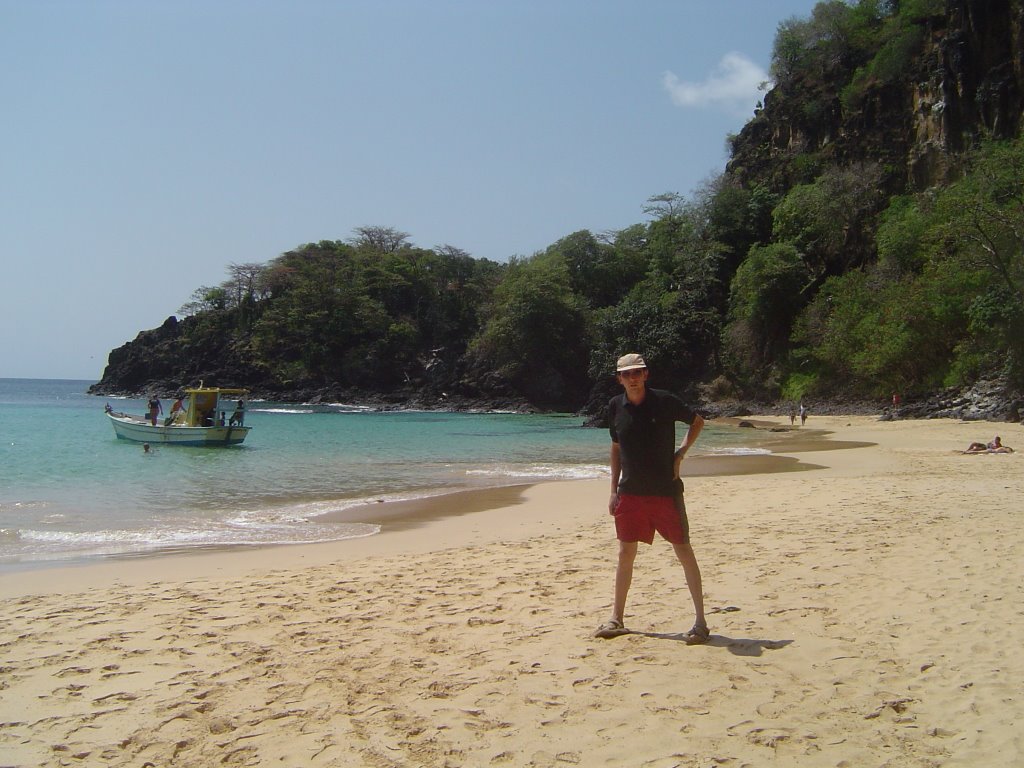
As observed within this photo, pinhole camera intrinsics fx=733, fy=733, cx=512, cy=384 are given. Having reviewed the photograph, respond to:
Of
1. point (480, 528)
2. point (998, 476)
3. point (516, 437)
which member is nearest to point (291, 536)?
point (480, 528)

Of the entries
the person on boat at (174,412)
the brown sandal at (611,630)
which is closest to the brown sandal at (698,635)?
the brown sandal at (611,630)

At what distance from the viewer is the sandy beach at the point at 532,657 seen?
128 inches

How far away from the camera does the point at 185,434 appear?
24969 mm

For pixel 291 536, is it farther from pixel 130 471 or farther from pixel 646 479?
pixel 130 471

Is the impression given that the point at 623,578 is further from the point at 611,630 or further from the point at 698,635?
the point at 698,635

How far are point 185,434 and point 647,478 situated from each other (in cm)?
2366

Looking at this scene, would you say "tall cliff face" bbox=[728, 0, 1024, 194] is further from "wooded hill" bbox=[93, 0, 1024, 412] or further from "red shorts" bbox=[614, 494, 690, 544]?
"red shorts" bbox=[614, 494, 690, 544]

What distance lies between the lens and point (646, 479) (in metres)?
4.59

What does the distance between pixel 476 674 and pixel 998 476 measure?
11.9 m

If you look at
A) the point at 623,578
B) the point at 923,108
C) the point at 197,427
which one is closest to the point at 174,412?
the point at 197,427

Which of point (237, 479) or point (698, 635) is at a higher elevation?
point (698, 635)

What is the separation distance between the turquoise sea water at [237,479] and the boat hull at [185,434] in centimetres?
45

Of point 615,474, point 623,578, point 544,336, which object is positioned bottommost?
point 623,578

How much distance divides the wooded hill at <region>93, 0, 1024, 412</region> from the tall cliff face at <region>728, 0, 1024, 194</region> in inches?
4.8
